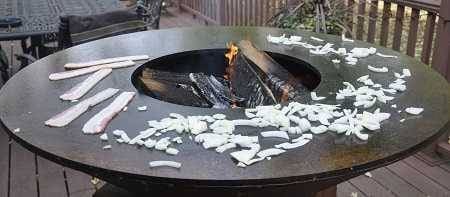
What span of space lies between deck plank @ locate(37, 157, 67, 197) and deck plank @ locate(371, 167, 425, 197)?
1689 mm

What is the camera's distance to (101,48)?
1.98 metres

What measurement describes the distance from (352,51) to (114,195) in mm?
1067

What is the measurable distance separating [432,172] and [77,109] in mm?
2068

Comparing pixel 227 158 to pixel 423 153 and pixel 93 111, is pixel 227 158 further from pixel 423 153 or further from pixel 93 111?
pixel 423 153

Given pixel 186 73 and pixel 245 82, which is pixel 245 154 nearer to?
pixel 245 82

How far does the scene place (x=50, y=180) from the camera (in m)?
2.57

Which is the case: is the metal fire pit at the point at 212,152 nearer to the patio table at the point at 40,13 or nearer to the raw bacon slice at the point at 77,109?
the raw bacon slice at the point at 77,109

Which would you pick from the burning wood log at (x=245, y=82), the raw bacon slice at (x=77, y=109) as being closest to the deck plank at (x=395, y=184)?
the burning wood log at (x=245, y=82)

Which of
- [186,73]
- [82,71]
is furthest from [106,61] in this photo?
[186,73]

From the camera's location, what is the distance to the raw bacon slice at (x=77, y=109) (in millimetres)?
1277

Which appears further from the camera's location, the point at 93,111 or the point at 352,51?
the point at 352,51

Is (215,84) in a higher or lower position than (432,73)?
lower

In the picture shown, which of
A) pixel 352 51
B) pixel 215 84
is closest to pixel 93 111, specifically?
pixel 215 84

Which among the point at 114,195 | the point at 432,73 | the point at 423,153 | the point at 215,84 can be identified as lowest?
the point at 423,153
